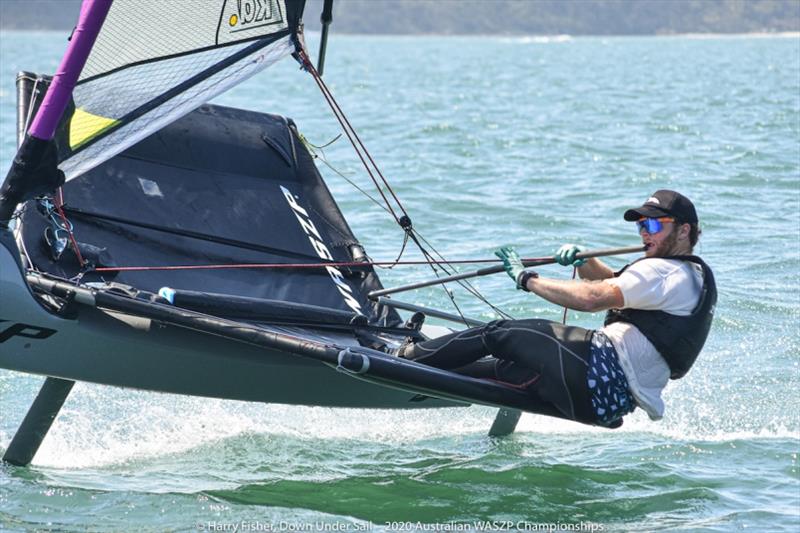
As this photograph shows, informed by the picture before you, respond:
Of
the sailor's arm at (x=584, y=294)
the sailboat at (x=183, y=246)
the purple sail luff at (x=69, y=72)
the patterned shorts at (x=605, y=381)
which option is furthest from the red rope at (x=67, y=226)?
the patterned shorts at (x=605, y=381)

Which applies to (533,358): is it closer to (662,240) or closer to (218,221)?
(662,240)

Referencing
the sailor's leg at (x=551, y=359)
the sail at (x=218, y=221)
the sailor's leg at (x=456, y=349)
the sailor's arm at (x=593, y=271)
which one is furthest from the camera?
the sail at (x=218, y=221)

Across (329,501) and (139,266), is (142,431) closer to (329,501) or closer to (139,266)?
(139,266)

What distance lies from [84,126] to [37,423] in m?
1.31

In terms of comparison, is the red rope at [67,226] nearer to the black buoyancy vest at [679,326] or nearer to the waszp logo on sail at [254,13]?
the waszp logo on sail at [254,13]

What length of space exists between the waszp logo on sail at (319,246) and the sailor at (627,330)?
A: 1355mm

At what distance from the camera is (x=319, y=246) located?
6.52 meters

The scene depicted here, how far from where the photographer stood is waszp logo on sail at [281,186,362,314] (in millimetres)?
6250

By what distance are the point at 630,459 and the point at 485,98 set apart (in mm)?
19948

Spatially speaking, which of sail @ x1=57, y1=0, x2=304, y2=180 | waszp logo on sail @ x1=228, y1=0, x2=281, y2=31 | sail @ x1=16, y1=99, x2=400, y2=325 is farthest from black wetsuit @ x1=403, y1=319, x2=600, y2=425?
waszp logo on sail @ x1=228, y1=0, x2=281, y2=31

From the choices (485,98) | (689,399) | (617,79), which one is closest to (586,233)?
(689,399)

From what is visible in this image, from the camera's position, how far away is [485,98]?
25359mm

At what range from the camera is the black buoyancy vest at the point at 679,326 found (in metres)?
4.86

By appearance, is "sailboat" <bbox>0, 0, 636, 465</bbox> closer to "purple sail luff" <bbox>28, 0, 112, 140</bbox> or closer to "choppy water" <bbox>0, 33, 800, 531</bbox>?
"purple sail luff" <bbox>28, 0, 112, 140</bbox>
